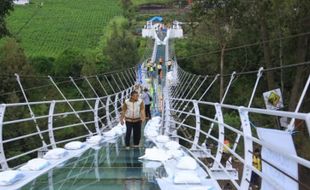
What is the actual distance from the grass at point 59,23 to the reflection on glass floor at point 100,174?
187ft

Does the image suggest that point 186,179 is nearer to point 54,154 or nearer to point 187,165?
point 187,165

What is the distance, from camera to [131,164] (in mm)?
7027

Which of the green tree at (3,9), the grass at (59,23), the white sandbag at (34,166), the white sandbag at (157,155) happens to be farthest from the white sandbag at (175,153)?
the grass at (59,23)

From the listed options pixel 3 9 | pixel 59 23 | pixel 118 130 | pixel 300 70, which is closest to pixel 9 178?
pixel 118 130

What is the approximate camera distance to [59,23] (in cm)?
8975

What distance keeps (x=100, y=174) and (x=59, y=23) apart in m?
Result: 85.9

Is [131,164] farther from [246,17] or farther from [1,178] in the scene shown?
[246,17]

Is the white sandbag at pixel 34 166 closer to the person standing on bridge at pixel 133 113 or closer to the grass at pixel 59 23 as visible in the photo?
the person standing on bridge at pixel 133 113

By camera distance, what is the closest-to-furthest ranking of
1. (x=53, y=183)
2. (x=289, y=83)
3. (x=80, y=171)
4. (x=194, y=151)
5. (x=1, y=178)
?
1. (x=1, y=178)
2. (x=53, y=183)
3. (x=80, y=171)
4. (x=194, y=151)
5. (x=289, y=83)

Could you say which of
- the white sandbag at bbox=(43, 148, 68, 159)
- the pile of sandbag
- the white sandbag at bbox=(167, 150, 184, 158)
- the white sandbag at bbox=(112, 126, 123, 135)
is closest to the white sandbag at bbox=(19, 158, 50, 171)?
the white sandbag at bbox=(43, 148, 68, 159)

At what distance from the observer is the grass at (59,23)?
7338 centimetres

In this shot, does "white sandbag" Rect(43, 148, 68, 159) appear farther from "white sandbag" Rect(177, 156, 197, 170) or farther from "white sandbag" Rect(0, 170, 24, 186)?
"white sandbag" Rect(177, 156, 197, 170)

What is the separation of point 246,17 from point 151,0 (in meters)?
89.2

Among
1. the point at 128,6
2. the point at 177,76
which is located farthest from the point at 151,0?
the point at 177,76
